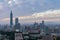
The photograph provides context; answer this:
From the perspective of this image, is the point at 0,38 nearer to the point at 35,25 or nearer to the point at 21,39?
the point at 21,39

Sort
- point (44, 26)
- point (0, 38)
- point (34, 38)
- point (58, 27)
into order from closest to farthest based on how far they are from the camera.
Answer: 1. point (0, 38)
2. point (34, 38)
3. point (44, 26)
4. point (58, 27)

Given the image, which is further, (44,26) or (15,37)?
(44,26)

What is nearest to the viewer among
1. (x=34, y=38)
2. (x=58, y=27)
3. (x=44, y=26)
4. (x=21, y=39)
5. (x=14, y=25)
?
(x=21, y=39)

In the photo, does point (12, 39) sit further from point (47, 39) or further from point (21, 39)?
point (47, 39)

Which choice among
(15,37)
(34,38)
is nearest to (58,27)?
(34,38)

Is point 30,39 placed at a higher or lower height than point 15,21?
lower

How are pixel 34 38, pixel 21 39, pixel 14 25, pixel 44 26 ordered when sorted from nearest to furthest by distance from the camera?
pixel 21 39
pixel 34 38
pixel 14 25
pixel 44 26

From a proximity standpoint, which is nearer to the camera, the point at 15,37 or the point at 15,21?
the point at 15,37

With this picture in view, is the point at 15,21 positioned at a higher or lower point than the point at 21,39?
higher

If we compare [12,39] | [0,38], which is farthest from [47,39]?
[0,38]
